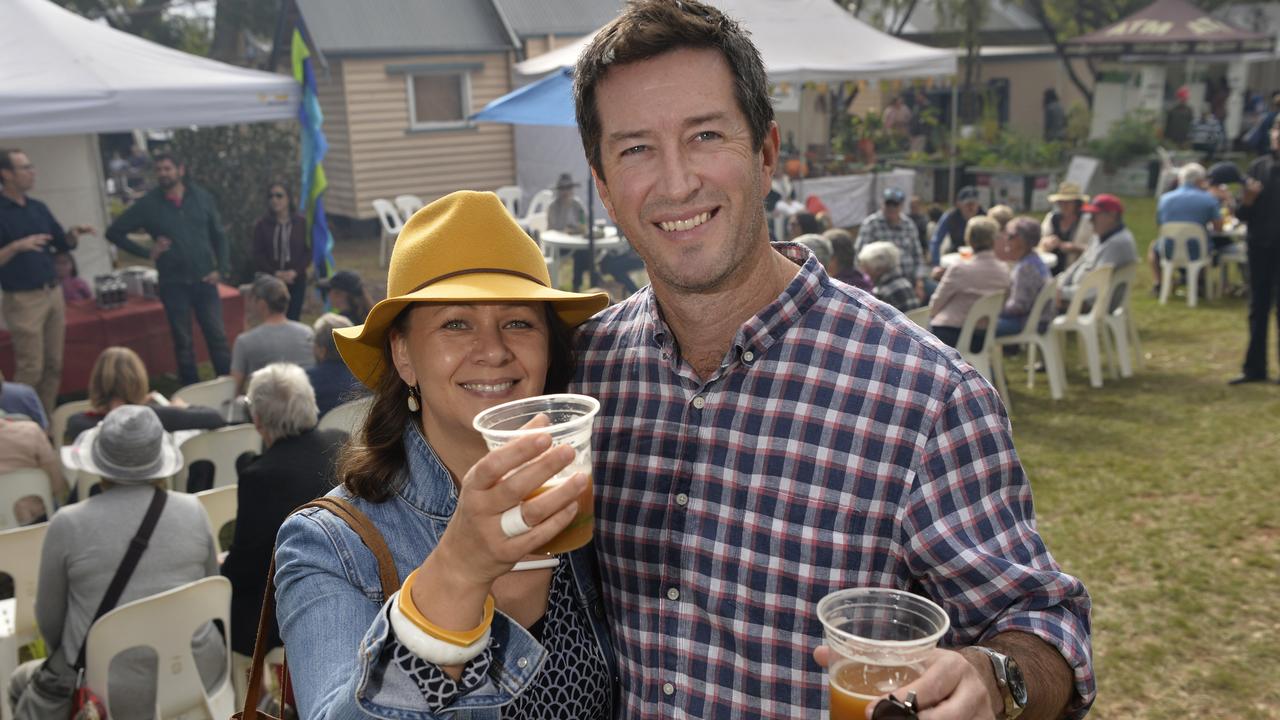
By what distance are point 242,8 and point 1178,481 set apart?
70.6 feet

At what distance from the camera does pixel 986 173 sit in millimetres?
19656

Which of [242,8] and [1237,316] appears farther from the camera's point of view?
[242,8]

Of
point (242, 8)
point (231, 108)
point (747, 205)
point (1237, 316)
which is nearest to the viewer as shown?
point (747, 205)

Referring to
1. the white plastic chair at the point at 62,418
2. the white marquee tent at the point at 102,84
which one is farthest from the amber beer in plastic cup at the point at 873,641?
the white marquee tent at the point at 102,84

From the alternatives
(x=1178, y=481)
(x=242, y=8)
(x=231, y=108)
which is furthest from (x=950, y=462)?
(x=242, y=8)

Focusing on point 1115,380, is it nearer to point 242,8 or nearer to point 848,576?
point 848,576

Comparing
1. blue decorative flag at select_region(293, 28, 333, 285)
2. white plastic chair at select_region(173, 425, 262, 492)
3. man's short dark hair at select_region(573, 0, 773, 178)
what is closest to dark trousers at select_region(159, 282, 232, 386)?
blue decorative flag at select_region(293, 28, 333, 285)

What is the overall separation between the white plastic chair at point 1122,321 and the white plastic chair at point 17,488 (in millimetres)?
8976

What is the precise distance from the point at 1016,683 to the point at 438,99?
1958 centimetres

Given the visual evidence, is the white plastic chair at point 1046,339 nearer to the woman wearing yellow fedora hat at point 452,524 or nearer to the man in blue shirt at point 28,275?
the woman wearing yellow fedora hat at point 452,524

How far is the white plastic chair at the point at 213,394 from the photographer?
7.23 m

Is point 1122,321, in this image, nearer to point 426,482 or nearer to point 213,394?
point 213,394

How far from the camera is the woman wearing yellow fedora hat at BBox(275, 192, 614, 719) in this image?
137cm

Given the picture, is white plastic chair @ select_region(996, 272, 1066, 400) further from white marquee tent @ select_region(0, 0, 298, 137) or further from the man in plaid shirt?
the man in plaid shirt
